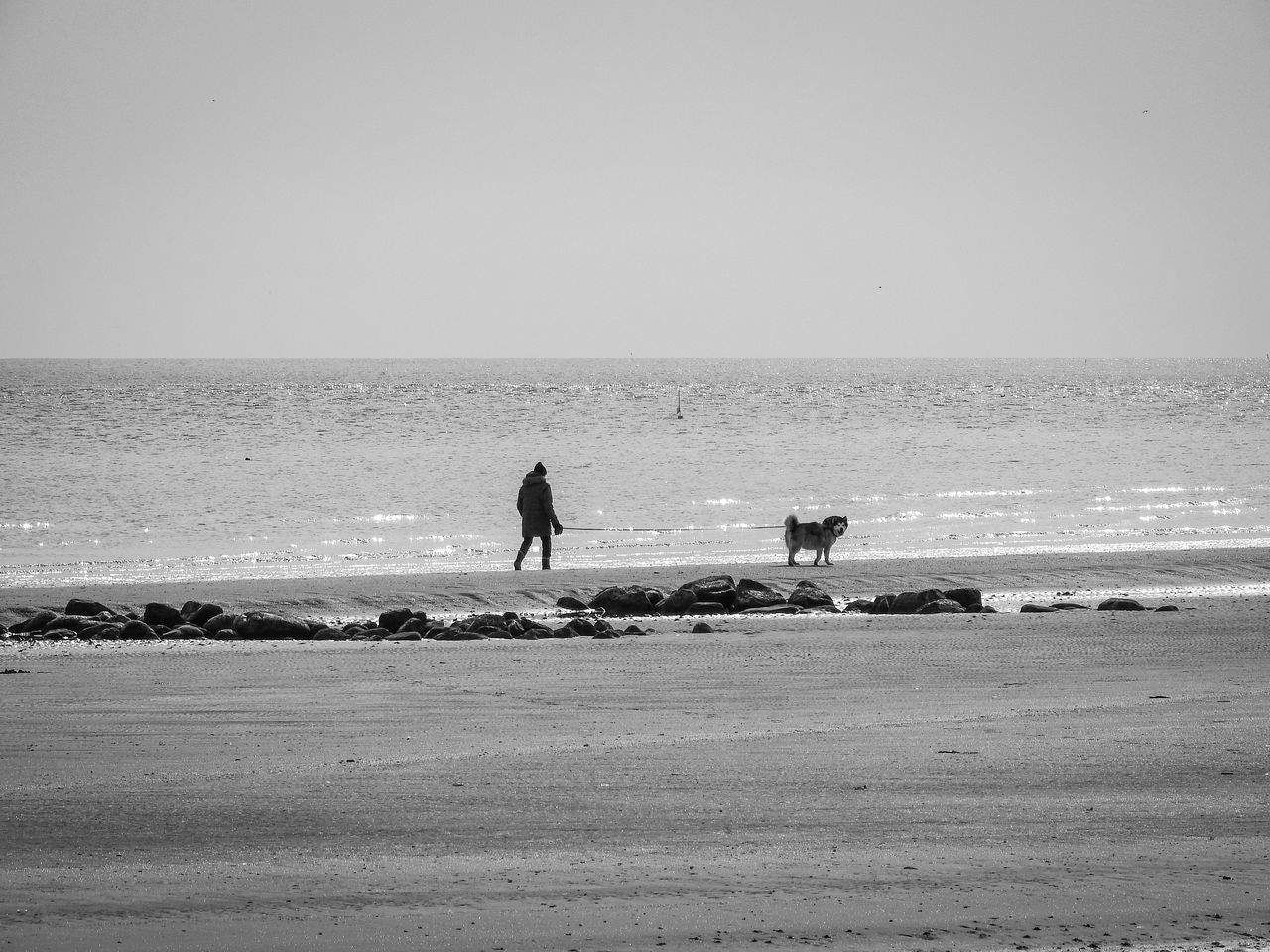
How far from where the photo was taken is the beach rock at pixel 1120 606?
1191 centimetres

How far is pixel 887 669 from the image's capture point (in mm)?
8977

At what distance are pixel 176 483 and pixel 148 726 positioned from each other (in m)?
25.5

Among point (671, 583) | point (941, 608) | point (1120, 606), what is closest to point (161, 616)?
point (671, 583)

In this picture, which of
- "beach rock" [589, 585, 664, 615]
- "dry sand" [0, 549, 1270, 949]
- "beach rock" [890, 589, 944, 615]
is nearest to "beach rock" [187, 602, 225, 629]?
"dry sand" [0, 549, 1270, 949]

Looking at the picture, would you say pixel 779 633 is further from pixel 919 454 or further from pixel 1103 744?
pixel 919 454

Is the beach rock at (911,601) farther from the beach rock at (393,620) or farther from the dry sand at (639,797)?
the beach rock at (393,620)

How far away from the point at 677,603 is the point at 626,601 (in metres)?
0.52

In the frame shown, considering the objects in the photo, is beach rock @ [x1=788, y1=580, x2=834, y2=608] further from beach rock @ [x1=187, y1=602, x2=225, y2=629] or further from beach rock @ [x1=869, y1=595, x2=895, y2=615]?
beach rock @ [x1=187, y1=602, x2=225, y2=629]

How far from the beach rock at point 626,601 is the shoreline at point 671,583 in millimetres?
670

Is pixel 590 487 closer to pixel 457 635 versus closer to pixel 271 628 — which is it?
pixel 271 628

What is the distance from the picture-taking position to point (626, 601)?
12.5m

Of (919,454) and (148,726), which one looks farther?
(919,454)

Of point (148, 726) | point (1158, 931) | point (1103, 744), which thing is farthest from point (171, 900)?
point (1103, 744)

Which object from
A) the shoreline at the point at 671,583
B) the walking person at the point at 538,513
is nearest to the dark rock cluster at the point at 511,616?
the shoreline at the point at 671,583
